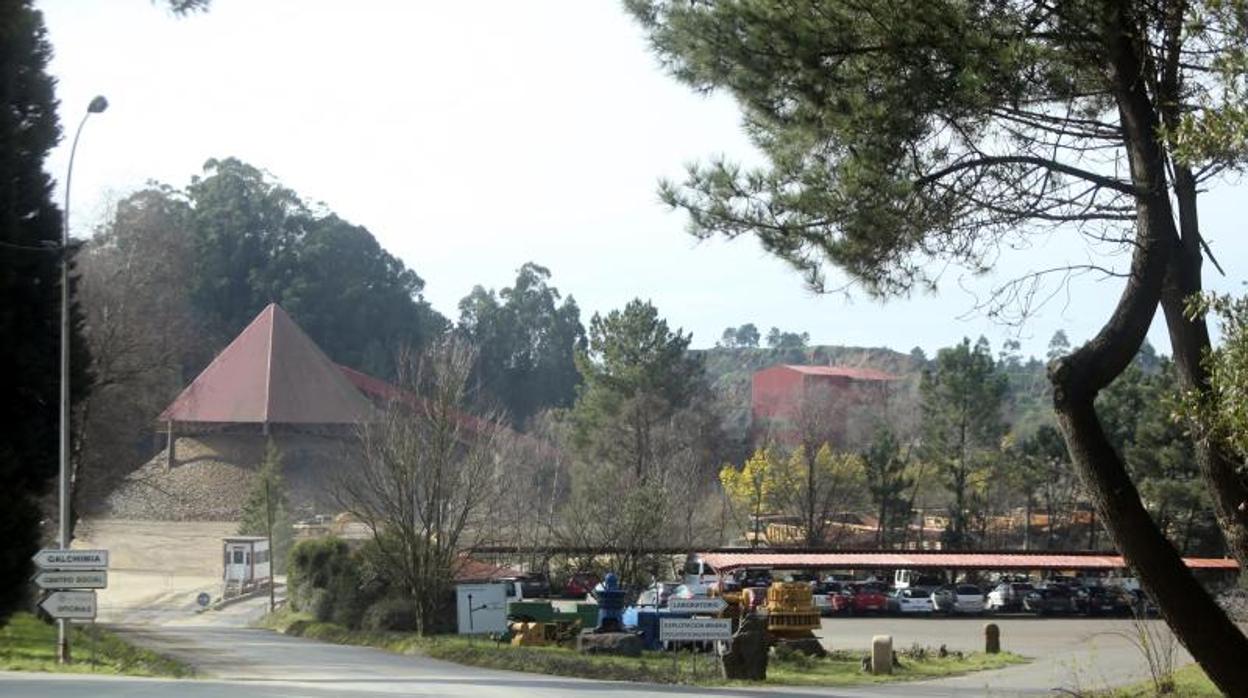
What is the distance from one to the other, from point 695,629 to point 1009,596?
34961 mm

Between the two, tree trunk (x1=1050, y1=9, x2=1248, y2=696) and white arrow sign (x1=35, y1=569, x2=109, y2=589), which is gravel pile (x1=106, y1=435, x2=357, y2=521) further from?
tree trunk (x1=1050, y1=9, x2=1248, y2=696)

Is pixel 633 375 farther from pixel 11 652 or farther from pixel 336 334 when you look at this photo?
pixel 336 334

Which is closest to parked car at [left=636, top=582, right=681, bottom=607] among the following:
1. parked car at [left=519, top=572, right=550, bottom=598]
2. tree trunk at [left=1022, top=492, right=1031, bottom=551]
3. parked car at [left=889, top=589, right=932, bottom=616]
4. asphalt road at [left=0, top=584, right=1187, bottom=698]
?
parked car at [left=519, top=572, right=550, bottom=598]

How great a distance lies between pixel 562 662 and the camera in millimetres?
30812

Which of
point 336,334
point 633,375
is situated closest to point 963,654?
point 633,375

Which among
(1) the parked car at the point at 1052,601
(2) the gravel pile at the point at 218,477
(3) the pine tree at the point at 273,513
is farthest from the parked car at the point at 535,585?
(2) the gravel pile at the point at 218,477

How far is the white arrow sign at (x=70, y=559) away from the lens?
23812 millimetres

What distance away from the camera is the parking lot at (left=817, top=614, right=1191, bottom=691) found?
29.6 m

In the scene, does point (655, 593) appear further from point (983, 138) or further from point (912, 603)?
point (983, 138)

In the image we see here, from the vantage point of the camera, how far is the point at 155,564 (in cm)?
7406

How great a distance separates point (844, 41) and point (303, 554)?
36.4m

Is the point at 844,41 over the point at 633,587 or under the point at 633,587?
over

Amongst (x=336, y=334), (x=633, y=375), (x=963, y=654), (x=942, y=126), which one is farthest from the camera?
(x=336, y=334)

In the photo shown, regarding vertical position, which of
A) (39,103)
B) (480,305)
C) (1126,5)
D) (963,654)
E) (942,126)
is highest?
(480,305)
